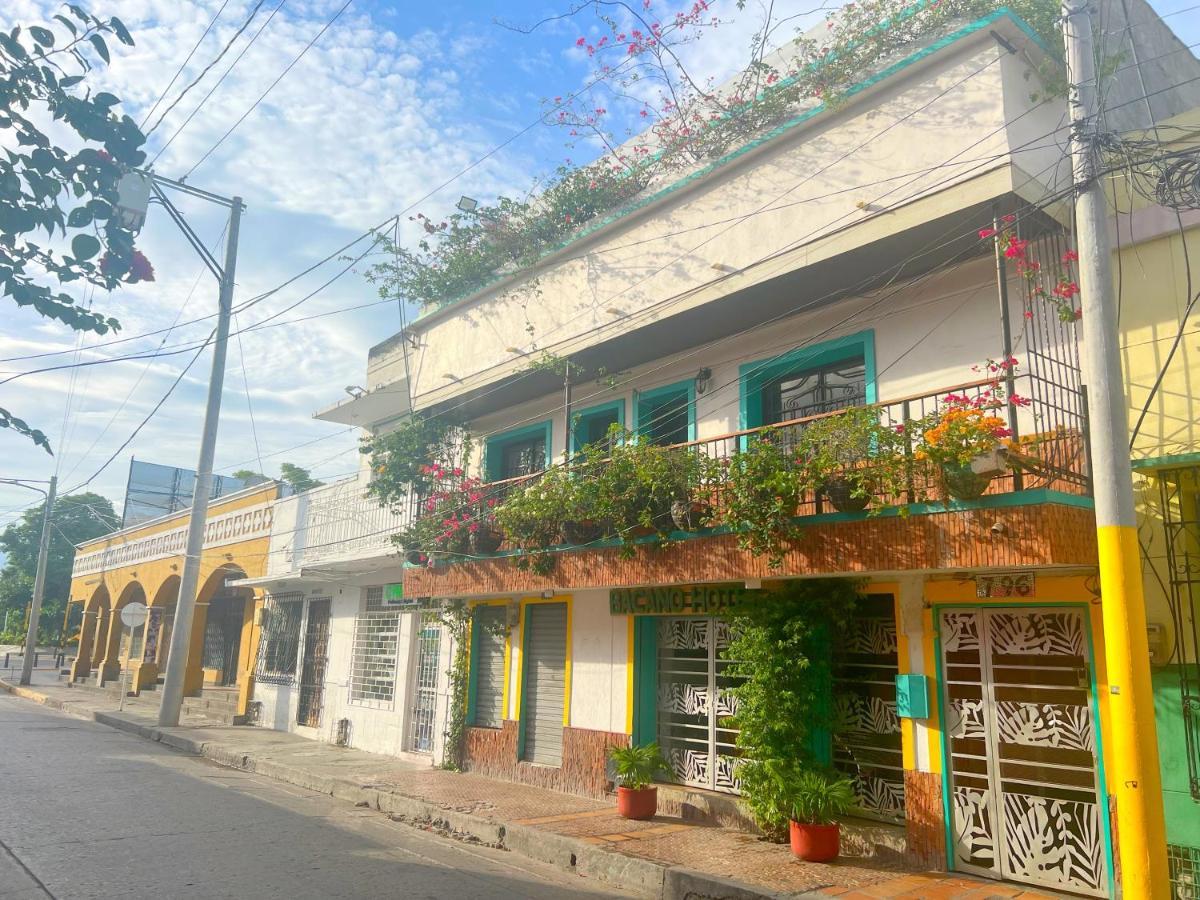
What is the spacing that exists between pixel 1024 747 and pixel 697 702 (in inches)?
154

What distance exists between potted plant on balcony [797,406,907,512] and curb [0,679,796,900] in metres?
3.23

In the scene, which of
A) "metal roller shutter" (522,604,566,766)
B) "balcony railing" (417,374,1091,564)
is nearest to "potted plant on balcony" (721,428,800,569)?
"balcony railing" (417,374,1091,564)

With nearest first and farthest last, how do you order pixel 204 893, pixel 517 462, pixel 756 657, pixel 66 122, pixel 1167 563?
1. pixel 66 122
2. pixel 204 893
3. pixel 1167 563
4. pixel 756 657
5. pixel 517 462

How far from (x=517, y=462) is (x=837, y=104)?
7.58 meters

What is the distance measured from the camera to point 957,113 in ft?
26.8

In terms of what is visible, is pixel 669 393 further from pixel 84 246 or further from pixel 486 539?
pixel 84 246

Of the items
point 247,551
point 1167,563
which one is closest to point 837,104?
point 1167,563

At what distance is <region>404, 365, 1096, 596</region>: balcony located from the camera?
668 cm

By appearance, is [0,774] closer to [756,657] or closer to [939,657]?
[756,657]

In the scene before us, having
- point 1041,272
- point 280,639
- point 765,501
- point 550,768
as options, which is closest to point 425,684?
point 550,768

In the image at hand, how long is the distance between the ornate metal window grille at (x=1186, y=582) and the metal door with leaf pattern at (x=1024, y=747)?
676 millimetres

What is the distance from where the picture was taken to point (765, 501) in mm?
8102

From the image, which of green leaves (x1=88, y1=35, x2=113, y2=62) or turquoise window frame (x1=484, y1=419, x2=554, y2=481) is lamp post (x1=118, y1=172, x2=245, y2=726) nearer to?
turquoise window frame (x1=484, y1=419, x2=554, y2=481)

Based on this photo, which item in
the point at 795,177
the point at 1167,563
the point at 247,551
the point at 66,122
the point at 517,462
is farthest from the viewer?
the point at 247,551
